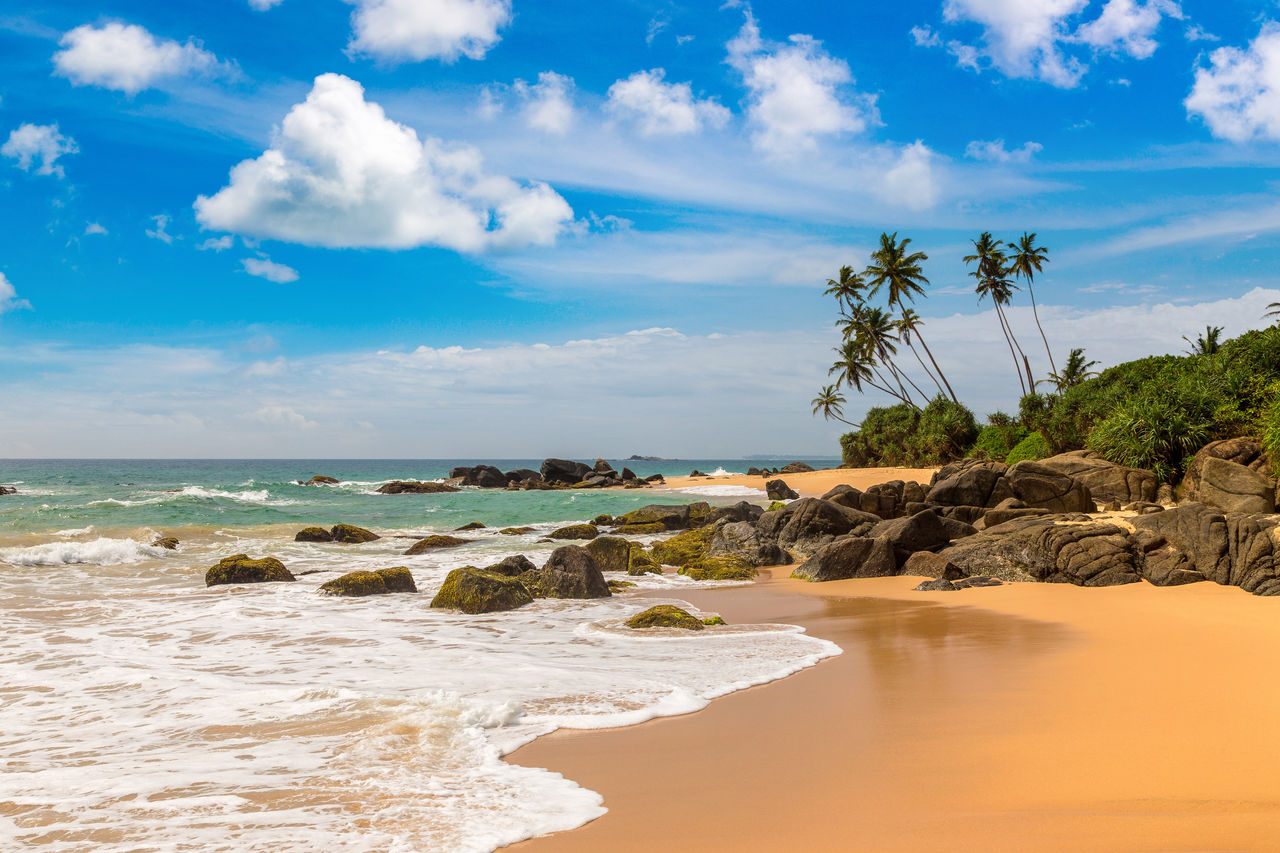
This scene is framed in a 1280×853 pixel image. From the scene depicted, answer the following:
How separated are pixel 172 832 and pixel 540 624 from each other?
20.2ft

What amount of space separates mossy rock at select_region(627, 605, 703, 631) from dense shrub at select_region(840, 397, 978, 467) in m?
40.6

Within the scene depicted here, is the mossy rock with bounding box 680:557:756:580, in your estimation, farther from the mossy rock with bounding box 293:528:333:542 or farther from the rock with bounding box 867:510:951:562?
the mossy rock with bounding box 293:528:333:542

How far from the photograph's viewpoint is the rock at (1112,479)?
16.4 metres

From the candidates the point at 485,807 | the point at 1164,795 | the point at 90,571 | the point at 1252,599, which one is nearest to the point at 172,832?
the point at 485,807

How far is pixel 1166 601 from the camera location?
911 cm

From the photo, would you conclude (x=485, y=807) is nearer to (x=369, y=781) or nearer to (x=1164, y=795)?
(x=369, y=781)

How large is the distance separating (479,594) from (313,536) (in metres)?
13.7

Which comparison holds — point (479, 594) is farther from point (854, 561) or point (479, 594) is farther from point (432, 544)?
point (432, 544)

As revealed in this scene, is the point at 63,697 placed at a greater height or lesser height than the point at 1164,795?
lesser

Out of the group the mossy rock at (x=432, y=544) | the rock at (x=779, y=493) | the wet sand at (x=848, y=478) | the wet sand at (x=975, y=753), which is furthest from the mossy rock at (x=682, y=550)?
the wet sand at (x=848, y=478)

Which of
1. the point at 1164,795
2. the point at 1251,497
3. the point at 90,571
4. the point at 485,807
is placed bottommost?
the point at 90,571

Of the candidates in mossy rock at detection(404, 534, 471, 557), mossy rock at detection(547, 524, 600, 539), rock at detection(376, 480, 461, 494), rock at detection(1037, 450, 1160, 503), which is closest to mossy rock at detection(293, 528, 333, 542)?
mossy rock at detection(404, 534, 471, 557)

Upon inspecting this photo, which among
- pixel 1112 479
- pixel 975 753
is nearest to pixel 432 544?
pixel 1112 479

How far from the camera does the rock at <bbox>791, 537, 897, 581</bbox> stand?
1324cm
